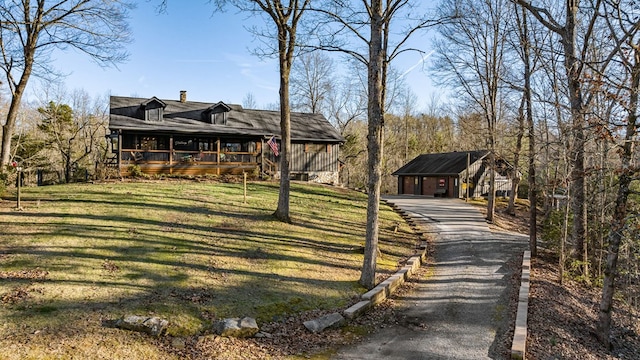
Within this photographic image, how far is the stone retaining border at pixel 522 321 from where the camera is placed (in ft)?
18.4

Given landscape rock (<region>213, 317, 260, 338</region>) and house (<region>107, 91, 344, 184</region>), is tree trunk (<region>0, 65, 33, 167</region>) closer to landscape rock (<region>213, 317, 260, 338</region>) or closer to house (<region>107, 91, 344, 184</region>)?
house (<region>107, 91, 344, 184</region>)

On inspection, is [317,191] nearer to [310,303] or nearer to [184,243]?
[184,243]

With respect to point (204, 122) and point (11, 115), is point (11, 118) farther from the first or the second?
point (204, 122)

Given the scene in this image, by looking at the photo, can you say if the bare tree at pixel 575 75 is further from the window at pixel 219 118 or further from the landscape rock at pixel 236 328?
the window at pixel 219 118

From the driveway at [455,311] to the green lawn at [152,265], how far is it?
4.25 ft

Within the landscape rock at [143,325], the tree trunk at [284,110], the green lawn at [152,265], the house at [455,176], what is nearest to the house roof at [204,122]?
the green lawn at [152,265]

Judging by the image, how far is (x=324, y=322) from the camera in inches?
261

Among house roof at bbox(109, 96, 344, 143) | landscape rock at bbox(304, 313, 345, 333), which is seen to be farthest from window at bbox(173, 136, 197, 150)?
landscape rock at bbox(304, 313, 345, 333)

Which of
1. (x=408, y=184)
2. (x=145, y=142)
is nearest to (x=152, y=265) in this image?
(x=145, y=142)

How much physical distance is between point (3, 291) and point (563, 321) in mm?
Result: 9979

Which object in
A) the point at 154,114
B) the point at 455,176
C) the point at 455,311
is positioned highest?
the point at 154,114

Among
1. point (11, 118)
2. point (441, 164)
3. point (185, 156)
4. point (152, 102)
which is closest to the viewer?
point (11, 118)

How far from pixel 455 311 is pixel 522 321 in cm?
125

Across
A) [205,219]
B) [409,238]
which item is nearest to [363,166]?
[409,238]
